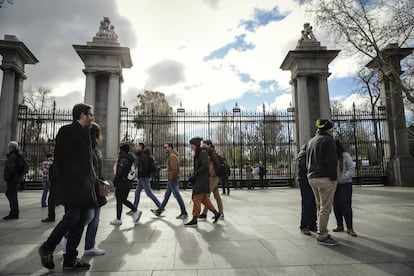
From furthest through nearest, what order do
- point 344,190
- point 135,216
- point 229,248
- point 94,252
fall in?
point 135,216 → point 344,190 → point 229,248 → point 94,252

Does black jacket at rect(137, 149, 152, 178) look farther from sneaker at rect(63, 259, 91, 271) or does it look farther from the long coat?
sneaker at rect(63, 259, 91, 271)

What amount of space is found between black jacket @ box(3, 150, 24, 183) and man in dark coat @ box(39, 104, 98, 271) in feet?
13.9

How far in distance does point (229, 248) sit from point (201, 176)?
1915 millimetres

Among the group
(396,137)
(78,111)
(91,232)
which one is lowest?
(91,232)

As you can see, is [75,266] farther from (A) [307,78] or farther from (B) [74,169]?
(A) [307,78]

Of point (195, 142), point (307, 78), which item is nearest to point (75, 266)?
point (195, 142)

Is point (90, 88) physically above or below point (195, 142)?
above

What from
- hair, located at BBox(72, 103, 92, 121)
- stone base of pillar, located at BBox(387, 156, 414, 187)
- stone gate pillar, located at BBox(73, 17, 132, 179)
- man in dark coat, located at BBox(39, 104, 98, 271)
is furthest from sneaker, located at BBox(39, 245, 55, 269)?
stone base of pillar, located at BBox(387, 156, 414, 187)

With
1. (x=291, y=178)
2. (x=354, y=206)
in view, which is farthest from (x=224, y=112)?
(x=354, y=206)

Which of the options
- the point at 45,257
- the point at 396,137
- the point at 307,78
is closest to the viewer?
the point at 45,257

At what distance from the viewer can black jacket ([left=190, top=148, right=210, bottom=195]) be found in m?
5.76

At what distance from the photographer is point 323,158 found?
446 centimetres

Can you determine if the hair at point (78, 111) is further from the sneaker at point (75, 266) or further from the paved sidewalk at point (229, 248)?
the paved sidewalk at point (229, 248)

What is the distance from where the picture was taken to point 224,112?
50.3ft
